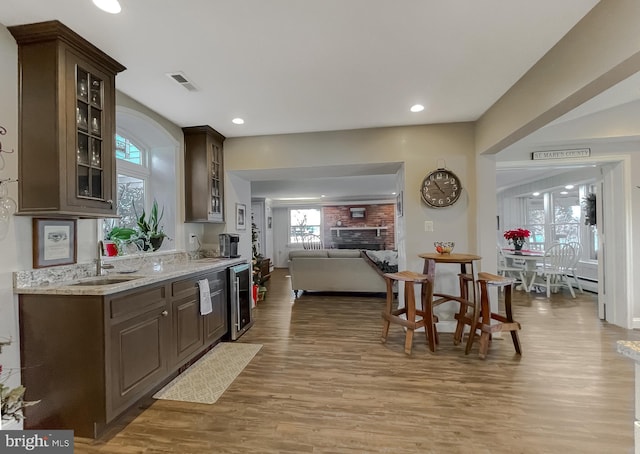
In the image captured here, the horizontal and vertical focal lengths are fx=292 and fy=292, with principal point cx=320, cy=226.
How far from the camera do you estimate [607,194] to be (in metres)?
3.80

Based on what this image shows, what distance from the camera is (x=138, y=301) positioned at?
1.99 meters

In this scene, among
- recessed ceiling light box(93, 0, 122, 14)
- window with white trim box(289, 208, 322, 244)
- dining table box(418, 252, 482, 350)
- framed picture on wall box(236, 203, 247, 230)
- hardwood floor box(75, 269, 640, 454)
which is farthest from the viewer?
→ window with white trim box(289, 208, 322, 244)

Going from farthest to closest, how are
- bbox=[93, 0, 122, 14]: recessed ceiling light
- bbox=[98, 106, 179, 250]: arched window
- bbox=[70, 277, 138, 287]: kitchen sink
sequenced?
bbox=[98, 106, 179, 250]: arched window < bbox=[70, 277, 138, 287]: kitchen sink < bbox=[93, 0, 122, 14]: recessed ceiling light

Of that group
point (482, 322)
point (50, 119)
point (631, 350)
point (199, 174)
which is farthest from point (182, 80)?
point (482, 322)

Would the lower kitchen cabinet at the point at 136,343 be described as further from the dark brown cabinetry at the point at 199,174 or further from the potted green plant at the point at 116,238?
the dark brown cabinetry at the point at 199,174

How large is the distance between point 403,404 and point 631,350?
1588mm

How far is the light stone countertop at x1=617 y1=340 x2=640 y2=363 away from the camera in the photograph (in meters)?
0.79

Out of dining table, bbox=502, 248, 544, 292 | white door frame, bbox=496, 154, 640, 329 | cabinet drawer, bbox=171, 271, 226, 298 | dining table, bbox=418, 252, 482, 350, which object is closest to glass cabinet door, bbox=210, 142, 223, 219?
cabinet drawer, bbox=171, 271, 226, 298

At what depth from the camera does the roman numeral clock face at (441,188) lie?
11.3 ft

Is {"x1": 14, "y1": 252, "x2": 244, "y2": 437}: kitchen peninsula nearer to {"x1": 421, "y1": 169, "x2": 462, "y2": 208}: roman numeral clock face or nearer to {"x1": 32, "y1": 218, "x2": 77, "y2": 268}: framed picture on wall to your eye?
{"x1": 32, "y1": 218, "x2": 77, "y2": 268}: framed picture on wall

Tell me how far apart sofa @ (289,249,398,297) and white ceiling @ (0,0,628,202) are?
9.21 ft

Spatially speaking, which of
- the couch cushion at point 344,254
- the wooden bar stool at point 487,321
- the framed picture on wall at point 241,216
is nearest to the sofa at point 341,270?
the couch cushion at point 344,254

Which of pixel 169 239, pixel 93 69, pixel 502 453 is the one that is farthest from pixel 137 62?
pixel 502 453

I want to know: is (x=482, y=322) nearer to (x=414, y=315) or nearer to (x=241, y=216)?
(x=414, y=315)
